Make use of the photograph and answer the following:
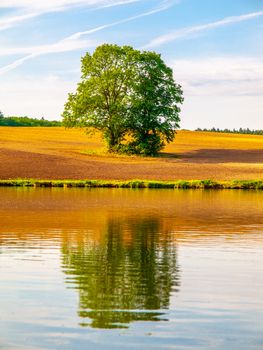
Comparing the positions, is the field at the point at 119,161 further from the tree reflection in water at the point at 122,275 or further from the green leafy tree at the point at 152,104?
the tree reflection in water at the point at 122,275

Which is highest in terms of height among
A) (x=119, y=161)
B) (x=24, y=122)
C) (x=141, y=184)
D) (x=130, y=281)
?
(x=24, y=122)

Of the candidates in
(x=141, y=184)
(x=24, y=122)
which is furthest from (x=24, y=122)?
(x=141, y=184)

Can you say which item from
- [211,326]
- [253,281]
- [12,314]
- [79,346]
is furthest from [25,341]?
[253,281]

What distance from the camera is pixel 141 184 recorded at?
2302 inches

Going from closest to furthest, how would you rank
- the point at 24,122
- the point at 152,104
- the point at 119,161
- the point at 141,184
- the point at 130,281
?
1. the point at 130,281
2. the point at 141,184
3. the point at 119,161
4. the point at 152,104
5. the point at 24,122

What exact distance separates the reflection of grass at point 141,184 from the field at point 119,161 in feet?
10.2

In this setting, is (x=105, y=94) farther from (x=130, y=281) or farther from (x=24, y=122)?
(x=24, y=122)

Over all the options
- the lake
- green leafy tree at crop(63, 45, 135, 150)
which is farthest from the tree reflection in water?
green leafy tree at crop(63, 45, 135, 150)

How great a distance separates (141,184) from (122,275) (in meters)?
41.6

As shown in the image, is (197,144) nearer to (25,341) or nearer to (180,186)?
(180,186)

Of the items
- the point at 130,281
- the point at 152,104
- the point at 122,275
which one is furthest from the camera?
the point at 152,104

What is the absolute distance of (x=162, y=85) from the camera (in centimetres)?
8975

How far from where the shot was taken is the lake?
462 inches

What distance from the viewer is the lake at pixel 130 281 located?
1173cm
